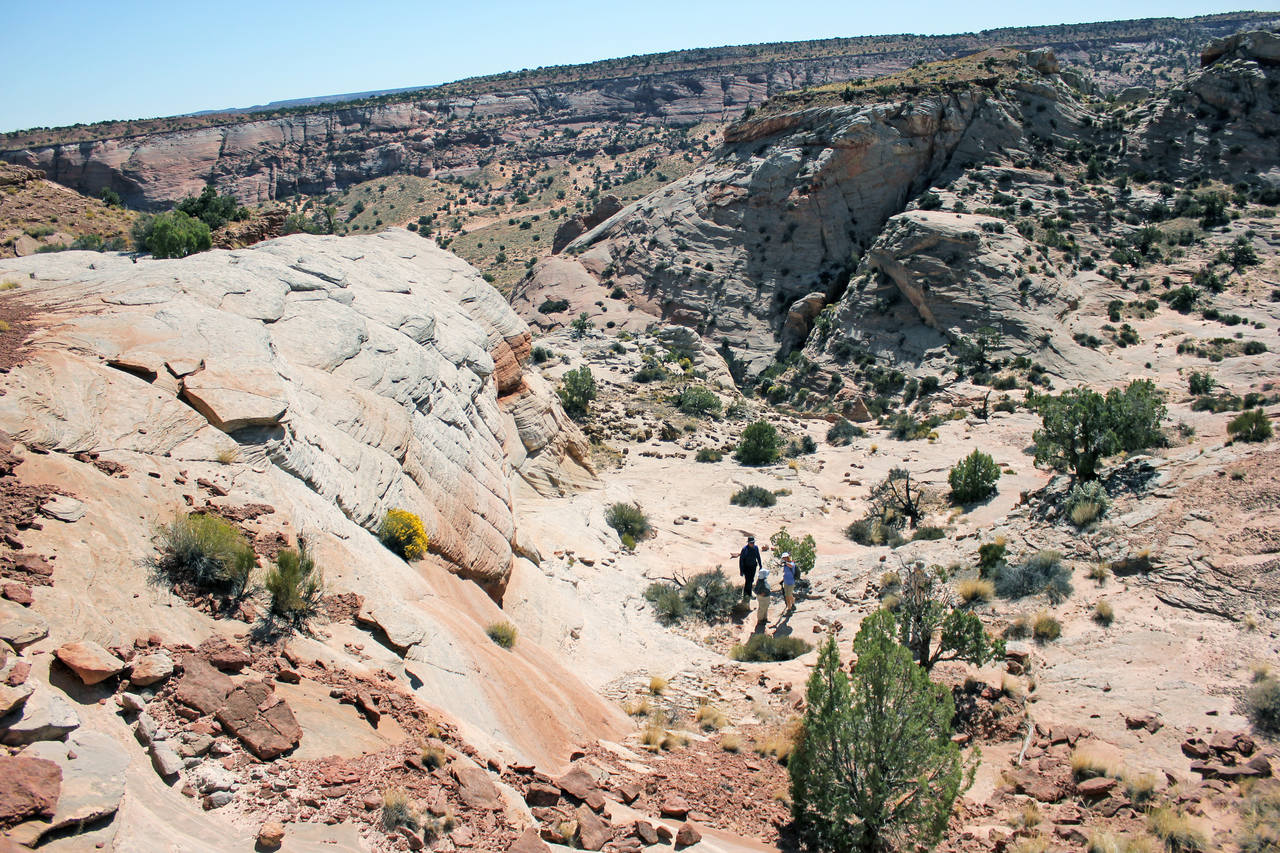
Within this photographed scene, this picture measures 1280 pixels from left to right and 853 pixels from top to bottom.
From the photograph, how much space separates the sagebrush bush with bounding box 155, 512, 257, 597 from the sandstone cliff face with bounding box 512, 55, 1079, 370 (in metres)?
32.0

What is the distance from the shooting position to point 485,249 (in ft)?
203

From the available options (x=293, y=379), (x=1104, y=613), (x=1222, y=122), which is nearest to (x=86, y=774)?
(x=293, y=379)

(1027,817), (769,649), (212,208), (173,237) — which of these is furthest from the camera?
(212,208)

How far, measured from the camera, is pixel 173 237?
1595 centimetres

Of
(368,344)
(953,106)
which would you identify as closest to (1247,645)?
(368,344)

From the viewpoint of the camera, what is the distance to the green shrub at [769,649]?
11.7 metres

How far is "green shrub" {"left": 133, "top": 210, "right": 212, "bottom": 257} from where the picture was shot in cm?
1592

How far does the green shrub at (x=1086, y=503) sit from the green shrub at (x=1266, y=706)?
4488mm

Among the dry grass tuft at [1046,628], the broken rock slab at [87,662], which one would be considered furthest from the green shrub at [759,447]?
the broken rock slab at [87,662]

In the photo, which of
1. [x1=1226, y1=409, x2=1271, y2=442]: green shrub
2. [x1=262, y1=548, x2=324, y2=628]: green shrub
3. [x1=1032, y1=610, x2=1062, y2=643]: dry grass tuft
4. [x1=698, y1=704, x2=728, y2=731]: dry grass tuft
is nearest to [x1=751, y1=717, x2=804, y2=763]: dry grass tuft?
[x1=698, y1=704, x2=728, y2=731]: dry grass tuft

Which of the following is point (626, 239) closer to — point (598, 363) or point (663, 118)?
point (598, 363)

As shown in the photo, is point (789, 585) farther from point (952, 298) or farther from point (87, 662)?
point (952, 298)

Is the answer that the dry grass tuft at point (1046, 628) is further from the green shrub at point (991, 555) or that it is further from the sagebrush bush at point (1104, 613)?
the green shrub at point (991, 555)

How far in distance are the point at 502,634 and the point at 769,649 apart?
15.0ft
